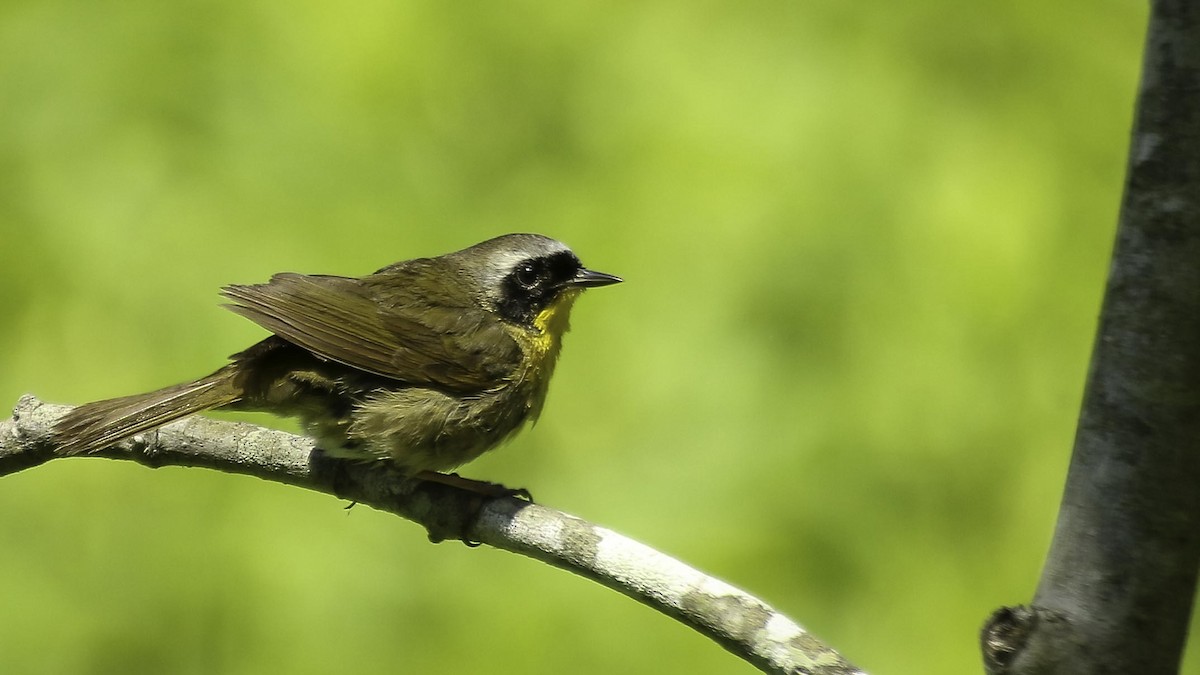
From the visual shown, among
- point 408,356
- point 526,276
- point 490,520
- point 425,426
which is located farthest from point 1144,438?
point 526,276

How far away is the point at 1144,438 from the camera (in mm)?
1762

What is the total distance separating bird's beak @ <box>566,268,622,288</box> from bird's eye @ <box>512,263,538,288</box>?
0.12m

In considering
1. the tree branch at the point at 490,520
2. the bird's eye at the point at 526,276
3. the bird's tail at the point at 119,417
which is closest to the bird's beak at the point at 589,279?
the bird's eye at the point at 526,276

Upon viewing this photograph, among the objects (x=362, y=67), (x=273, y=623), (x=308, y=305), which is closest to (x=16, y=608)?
(x=273, y=623)

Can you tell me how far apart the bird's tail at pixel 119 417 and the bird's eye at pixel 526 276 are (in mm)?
1214

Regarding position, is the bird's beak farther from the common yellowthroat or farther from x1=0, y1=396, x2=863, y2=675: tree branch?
x1=0, y1=396, x2=863, y2=675: tree branch

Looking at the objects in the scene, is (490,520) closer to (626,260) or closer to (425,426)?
(425,426)

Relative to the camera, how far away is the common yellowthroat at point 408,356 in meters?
3.65

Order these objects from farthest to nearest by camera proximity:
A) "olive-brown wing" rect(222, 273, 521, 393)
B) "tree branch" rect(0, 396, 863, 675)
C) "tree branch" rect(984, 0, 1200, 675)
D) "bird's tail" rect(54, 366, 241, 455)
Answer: "olive-brown wing" rect(222, 273, 521, 393) → "bird's tail" rect(54, 366, 241, 455) → "tree branch" rect(0, 396, 863, 675) → "tree branch" rect(984, 0, 1200, 675)

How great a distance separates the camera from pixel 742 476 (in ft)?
16.3

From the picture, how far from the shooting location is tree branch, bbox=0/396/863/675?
8.05 ft

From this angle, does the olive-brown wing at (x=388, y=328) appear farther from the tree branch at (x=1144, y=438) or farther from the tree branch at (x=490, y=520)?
the tree branch at (x=1144, y=438)

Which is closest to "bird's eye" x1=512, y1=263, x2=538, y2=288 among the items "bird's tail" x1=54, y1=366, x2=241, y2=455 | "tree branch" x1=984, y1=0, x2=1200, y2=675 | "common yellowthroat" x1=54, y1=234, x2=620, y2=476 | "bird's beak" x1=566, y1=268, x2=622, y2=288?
"common yellowthroat" x1=54, y1=234, x2=620, y2=476

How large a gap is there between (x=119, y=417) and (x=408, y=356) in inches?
38.5
